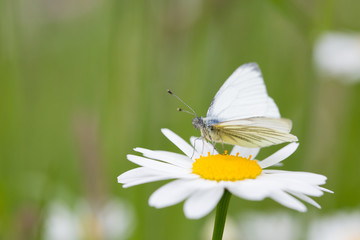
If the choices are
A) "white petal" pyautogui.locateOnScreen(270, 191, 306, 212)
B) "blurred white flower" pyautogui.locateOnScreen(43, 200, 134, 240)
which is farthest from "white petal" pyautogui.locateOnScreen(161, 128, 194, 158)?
"blurred white flower" pyautogui.locateOnScreen(43, 200, 134, 240)

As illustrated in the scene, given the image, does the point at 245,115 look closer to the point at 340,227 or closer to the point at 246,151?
the point at 246,151

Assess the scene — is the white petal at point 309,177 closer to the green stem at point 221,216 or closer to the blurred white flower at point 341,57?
the green stem at point 221,216

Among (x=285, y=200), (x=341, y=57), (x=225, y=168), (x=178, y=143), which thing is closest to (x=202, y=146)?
(x=178, y=143)

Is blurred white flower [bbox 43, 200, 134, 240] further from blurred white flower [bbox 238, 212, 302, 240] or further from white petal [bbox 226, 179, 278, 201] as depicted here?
white petal [bbox 226, 179, 278, 201]

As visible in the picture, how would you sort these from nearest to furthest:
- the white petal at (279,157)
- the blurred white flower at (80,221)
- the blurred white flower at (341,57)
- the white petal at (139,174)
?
the white petal at (139,174) < the white petal at (279,157) < the blurred white flower at (80,221) < the blurred white flower at (341,57)

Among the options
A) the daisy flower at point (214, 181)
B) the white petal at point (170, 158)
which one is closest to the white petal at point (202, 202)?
the daisy flower at point (214, 181)

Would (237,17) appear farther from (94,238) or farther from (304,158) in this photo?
(94,238)

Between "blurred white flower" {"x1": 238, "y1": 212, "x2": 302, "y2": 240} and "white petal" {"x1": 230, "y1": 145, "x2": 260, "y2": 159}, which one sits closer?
"white petal" {"x1": 230, "y1": 145, "x2": 260, "y2": 159}
